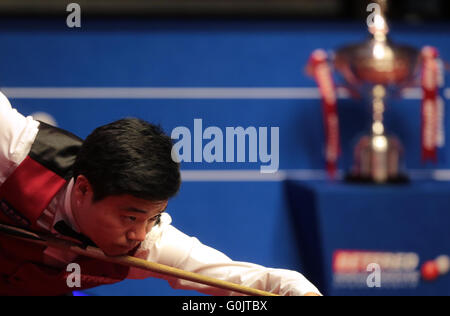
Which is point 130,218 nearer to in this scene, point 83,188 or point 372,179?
point 83,188

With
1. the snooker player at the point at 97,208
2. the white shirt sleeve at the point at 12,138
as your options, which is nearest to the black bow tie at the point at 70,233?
the snooker player at the point at 97,208

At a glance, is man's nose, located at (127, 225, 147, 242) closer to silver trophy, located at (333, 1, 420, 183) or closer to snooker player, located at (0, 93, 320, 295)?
snooker player, located at (0, 93, 320, 295)

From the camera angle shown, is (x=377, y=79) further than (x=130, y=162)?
Yes

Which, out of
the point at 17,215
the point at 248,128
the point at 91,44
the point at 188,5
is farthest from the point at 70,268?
the point at 188,5

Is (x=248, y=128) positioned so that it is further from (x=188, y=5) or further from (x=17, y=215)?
(x=188, y=5)

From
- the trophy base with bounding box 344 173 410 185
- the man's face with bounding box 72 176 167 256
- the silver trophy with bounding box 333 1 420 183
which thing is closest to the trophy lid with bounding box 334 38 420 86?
the silver trophy with bounding box 333 1 420 183

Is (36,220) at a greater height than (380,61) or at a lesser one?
lesser

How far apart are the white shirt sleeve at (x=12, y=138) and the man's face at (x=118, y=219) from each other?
6.4 inches

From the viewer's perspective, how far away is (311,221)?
1.97m

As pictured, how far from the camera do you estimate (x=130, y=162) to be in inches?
42.3

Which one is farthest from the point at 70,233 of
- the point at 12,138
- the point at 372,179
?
the point at 372,179

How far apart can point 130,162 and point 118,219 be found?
0.09 metres

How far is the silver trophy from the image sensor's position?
208 centimetres

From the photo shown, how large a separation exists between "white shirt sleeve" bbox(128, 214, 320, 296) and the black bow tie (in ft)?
0.29
